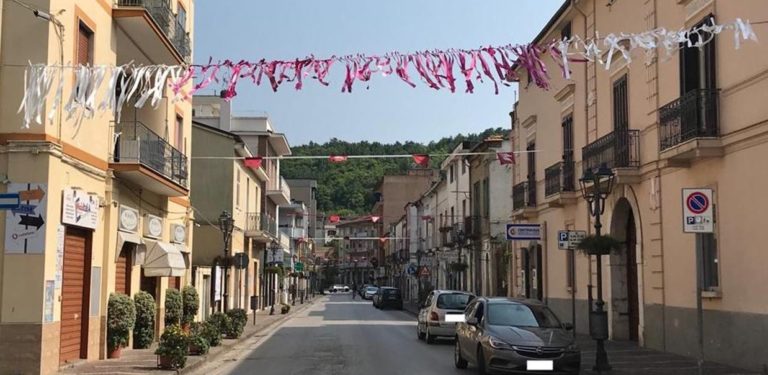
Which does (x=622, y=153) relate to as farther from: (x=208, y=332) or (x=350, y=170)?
(x=350, y=170)

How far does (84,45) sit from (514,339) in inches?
409

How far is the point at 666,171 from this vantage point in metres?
18.0

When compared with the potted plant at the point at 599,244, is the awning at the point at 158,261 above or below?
below

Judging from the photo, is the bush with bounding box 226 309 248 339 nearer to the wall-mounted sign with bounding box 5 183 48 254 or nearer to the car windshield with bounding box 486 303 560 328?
the wall-mounted sign with bounding box 5 183 48 254

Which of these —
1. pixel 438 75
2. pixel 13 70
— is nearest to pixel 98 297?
pixel 13 70

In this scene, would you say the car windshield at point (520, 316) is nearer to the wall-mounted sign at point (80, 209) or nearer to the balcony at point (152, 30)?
the wall-mounted sign at point (80, 209)

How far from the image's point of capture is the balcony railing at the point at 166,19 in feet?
61.5

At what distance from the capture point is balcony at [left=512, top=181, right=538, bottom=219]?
29547 millimetres

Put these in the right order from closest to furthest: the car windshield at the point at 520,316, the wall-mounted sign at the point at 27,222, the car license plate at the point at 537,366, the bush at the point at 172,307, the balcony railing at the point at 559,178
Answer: the car license plate at the point at 537,366, the wall-mounted sign at the point at 27,222, the car windshield at the point at 520,316, the bush at the point at 172,307, the balcony railing at the point at 559,178

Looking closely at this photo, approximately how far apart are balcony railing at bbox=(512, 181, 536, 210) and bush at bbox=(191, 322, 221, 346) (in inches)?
521

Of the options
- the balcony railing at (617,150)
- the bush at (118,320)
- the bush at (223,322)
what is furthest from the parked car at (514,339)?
the bush at (223,322)

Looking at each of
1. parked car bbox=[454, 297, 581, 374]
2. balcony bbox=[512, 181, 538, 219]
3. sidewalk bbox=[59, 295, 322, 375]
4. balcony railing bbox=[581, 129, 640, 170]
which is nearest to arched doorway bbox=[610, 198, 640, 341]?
balcony railing bbox=[581, 129, 640, 170]

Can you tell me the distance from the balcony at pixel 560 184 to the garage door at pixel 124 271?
42.9 ft

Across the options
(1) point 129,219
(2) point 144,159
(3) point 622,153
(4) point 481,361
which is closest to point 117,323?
(1) point 129,219
